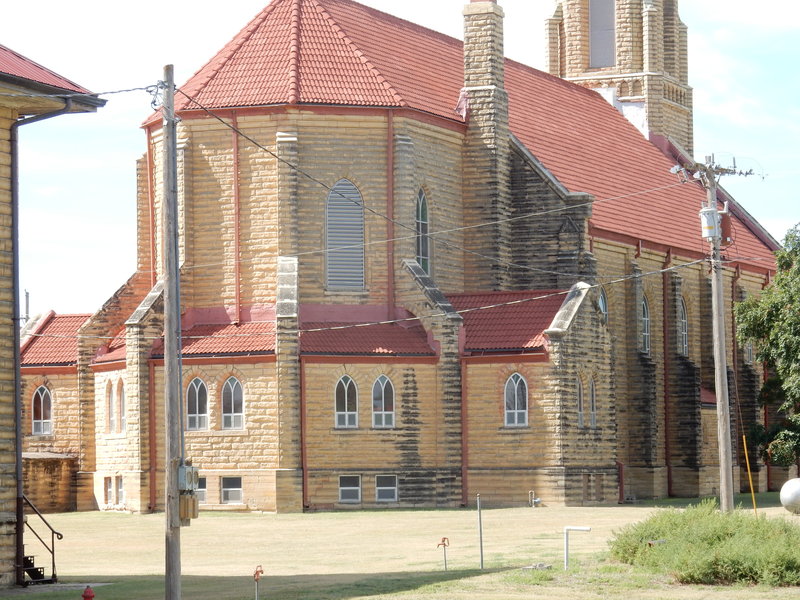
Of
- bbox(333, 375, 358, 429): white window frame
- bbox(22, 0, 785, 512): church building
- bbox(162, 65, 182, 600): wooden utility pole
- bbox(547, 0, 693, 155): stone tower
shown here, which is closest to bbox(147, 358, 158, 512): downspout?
bbox(22, 0, 785, 512): church building

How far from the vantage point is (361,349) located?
44.9 meters

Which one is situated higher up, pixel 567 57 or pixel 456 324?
pixel 567 57

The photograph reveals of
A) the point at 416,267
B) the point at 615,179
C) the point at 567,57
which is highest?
the point at 567,57

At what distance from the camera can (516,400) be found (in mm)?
45312

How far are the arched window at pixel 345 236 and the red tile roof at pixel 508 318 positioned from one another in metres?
3.35

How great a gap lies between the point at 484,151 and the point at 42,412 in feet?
52.2

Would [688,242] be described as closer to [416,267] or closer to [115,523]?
[416,267]

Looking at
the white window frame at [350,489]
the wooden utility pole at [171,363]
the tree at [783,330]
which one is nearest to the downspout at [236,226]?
the white window frame at [350,489]

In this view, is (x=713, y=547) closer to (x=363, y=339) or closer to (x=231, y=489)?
(x=363, y=339)

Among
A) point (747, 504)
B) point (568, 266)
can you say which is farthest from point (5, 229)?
point (747, 504)

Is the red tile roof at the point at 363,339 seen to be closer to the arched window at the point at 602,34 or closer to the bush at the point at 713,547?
the bush at the point at 713,547

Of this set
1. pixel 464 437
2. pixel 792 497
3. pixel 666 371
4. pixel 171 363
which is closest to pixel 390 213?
pixel 464 437

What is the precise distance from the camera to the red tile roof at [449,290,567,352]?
149 feet

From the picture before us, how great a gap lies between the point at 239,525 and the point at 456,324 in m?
9.10
